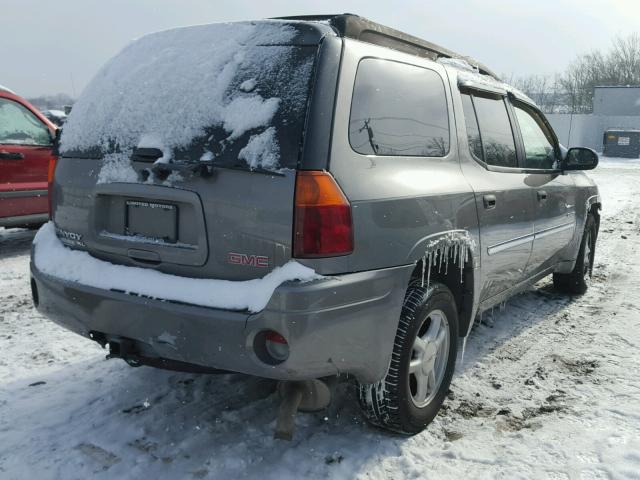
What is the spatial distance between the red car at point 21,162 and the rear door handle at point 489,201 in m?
5.08

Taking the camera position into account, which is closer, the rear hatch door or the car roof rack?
the rear hatch door

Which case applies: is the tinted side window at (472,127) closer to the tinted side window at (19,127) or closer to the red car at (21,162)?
the red car at (21,162)

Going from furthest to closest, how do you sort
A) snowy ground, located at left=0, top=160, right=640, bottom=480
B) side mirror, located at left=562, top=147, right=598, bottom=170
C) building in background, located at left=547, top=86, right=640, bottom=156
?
building in background, located at left=547, top=86, right=640, bottom=156
side mirror, located at left=562, top=147, right=598, bottom=170
snowy ground, located at left=0, top=160, right=640, bottom=480

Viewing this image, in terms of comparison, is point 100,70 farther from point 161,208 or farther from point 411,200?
point 411,200

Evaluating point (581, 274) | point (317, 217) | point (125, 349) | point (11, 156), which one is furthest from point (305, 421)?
point (11, 156)

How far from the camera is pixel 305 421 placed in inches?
117

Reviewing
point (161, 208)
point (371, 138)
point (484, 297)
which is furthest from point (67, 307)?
point (484, 297)

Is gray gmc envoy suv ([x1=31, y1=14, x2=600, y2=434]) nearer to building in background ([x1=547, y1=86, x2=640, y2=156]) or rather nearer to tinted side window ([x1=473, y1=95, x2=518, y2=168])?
tinted side window ([x1=473, y1=95, x2=518, y2=168])

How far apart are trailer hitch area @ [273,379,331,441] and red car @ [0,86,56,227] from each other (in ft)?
16.3

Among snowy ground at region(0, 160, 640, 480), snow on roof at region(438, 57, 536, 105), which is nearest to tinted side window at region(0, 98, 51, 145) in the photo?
snowy ground at region(0, 160, 640, 480)

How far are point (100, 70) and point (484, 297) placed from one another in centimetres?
258

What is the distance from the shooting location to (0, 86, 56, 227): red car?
6312mm

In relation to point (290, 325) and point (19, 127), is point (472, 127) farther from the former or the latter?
point (19, 127)

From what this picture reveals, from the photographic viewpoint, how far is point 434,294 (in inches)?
111
